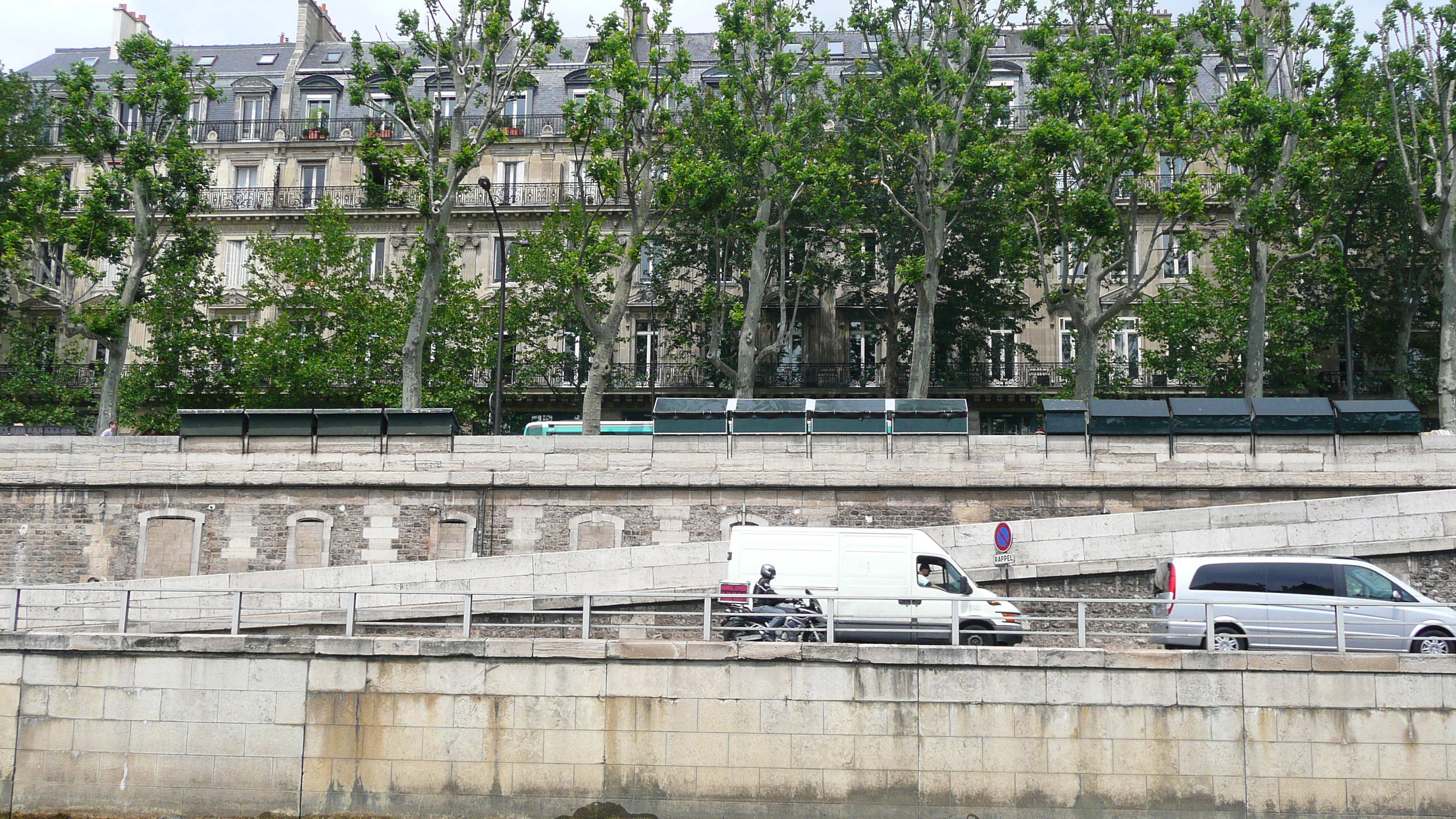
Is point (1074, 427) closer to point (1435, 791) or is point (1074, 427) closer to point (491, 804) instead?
point (1435, 791)

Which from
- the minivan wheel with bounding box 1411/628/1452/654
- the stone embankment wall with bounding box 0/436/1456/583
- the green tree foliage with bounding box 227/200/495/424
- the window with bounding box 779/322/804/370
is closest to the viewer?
the minivan wheel with bounding box 1411/628/1452/654

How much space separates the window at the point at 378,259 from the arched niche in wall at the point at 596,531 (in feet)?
68.2

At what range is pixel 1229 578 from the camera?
15.2 meters

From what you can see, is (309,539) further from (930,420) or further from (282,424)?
(930,420)

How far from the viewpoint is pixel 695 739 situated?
559 inches

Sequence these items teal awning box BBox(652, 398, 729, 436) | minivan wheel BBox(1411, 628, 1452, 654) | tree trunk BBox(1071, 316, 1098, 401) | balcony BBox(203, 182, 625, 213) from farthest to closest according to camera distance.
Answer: balcony BBox(203, 182, 625, 213)
tree trunk BBox(1071, 316, 1098, 401)
teal awning box BBox(652, 398, 729, 436)
minivan wheel BBox(1411, 628, 1452, 654)

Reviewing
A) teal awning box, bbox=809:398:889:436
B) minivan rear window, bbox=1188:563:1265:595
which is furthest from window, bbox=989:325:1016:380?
minivan rear window, bbox=1188:563:1265:595

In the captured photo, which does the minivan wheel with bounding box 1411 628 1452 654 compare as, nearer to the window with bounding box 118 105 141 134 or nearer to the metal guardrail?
the metal guardrail

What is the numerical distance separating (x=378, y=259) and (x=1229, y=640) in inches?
1293

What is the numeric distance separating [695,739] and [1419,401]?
3027 cm

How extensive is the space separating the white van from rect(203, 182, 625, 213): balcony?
981 inches

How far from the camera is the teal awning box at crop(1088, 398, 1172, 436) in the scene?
870 inches

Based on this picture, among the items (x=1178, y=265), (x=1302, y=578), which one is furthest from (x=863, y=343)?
(x=1302, y=578)

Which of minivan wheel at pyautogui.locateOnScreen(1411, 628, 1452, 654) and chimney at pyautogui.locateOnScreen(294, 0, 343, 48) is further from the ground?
chimney at pyautogui.locateOnScreen(294, 0, 343, 48)
